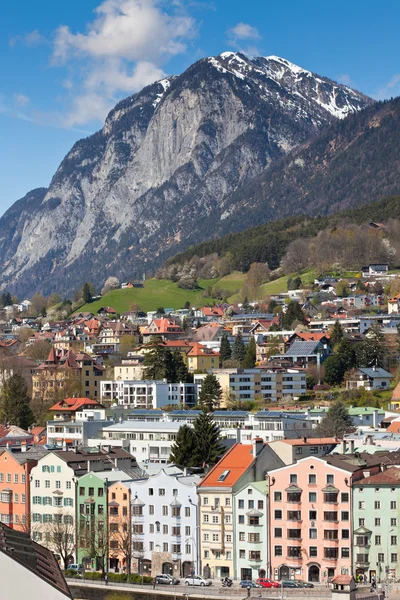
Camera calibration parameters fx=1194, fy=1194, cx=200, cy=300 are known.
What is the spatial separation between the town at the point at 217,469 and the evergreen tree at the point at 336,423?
19 centimetres

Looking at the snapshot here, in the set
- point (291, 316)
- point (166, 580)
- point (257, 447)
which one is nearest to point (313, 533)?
point (257, 447)

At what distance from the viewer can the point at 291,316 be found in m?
167

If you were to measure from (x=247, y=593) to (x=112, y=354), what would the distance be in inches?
3864

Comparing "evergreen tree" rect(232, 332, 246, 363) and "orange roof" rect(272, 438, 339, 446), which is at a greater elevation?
"evergreen tree" rect(232, 332, 246, 363)

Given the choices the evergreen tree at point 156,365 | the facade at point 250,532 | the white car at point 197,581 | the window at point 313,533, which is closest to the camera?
the white car at point 197,581

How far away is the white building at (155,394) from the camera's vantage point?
4884 inches

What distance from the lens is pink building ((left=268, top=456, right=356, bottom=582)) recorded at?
68.9 meters

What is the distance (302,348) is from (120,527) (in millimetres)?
65789

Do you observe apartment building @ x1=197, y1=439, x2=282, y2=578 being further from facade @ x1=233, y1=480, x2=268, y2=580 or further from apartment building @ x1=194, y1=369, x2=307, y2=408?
apartment building @ x1=194, y1=369, x2=307, y2=408

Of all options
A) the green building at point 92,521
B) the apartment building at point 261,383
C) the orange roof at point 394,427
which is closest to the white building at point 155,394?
the apartment building at point 261,383

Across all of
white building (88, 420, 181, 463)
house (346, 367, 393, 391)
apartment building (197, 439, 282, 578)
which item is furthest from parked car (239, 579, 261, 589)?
house (346, 367, 393, 391)

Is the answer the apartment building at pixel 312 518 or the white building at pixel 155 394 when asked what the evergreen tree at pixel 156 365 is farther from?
the apartment building at pixel 312 518

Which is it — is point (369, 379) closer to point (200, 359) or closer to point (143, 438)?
point (200, 359)

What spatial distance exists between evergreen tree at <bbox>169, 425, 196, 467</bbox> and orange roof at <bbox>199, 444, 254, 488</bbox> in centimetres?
894
